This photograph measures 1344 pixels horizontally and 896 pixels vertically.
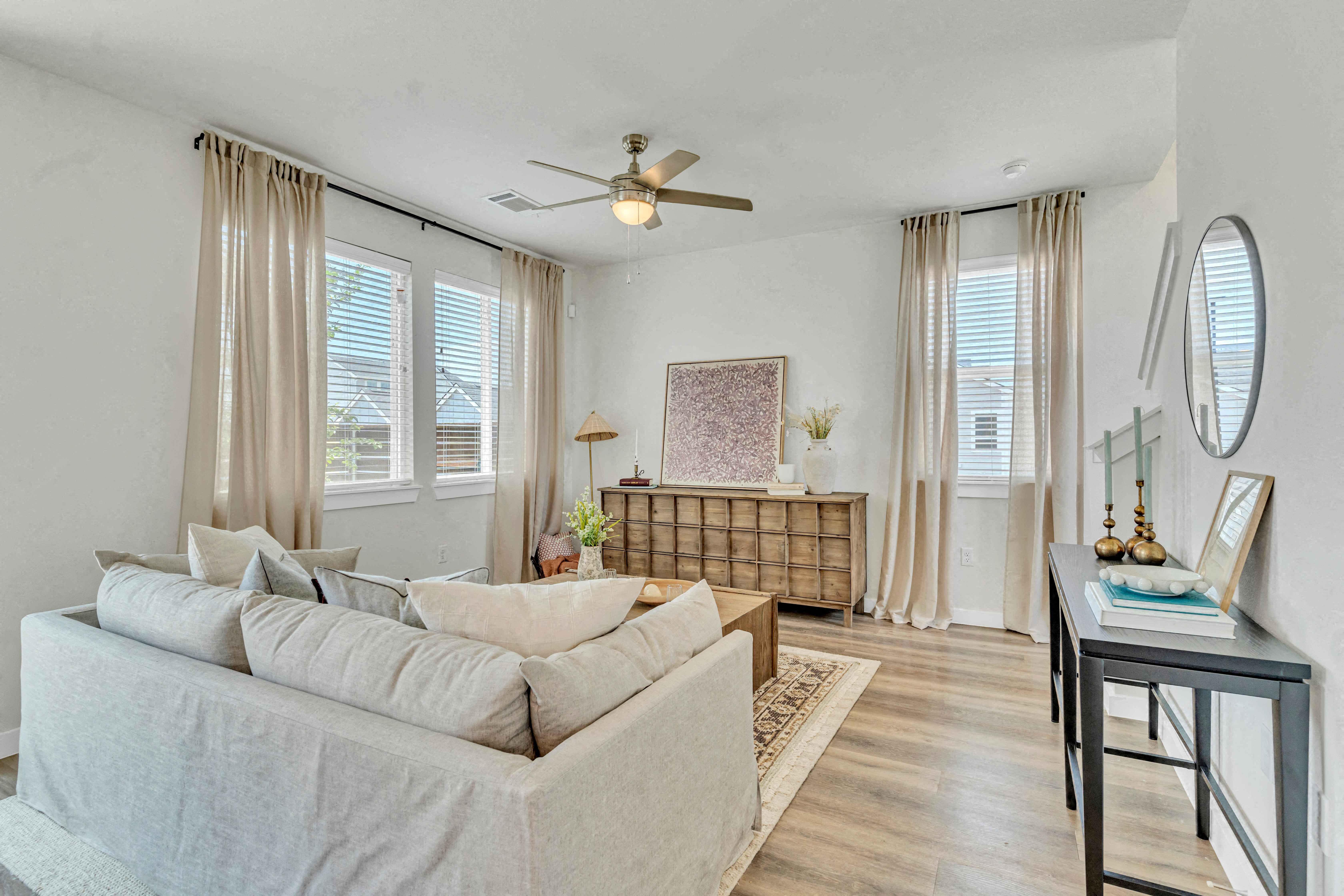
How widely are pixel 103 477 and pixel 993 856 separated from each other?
3568 millimetres

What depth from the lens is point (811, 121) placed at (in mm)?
3043

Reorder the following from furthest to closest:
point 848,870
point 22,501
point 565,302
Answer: point 565,302
point 22,501
point 848,870

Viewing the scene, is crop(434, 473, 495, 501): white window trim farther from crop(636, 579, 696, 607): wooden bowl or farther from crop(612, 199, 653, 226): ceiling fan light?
crop(612, 199, 653, 226): ceiling fan light

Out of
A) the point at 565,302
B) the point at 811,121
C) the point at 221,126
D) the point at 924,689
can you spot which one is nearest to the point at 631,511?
the point at 565,302

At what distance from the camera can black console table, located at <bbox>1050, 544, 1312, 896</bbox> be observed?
125 centimetres

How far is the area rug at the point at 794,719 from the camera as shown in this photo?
2088mm

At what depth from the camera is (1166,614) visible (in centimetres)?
146

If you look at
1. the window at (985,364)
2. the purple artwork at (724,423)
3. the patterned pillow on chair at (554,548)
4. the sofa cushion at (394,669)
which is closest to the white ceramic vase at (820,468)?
the purple artwork at (724,423)

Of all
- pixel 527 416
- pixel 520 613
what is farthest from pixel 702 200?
pixel 527 416

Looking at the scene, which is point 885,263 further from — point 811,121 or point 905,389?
point 811,121

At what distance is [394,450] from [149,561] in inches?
78.7

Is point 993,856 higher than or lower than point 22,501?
lower

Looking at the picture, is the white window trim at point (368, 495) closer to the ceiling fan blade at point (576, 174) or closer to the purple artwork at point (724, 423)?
the purple artwork at point (724, 423)

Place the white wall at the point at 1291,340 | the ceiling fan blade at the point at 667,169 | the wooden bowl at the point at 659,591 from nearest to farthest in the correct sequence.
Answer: the white wall at the point at 1291,340 → the ceiling fan blade at the point at 667,169 → the wooden bowl at the point at 659,591
